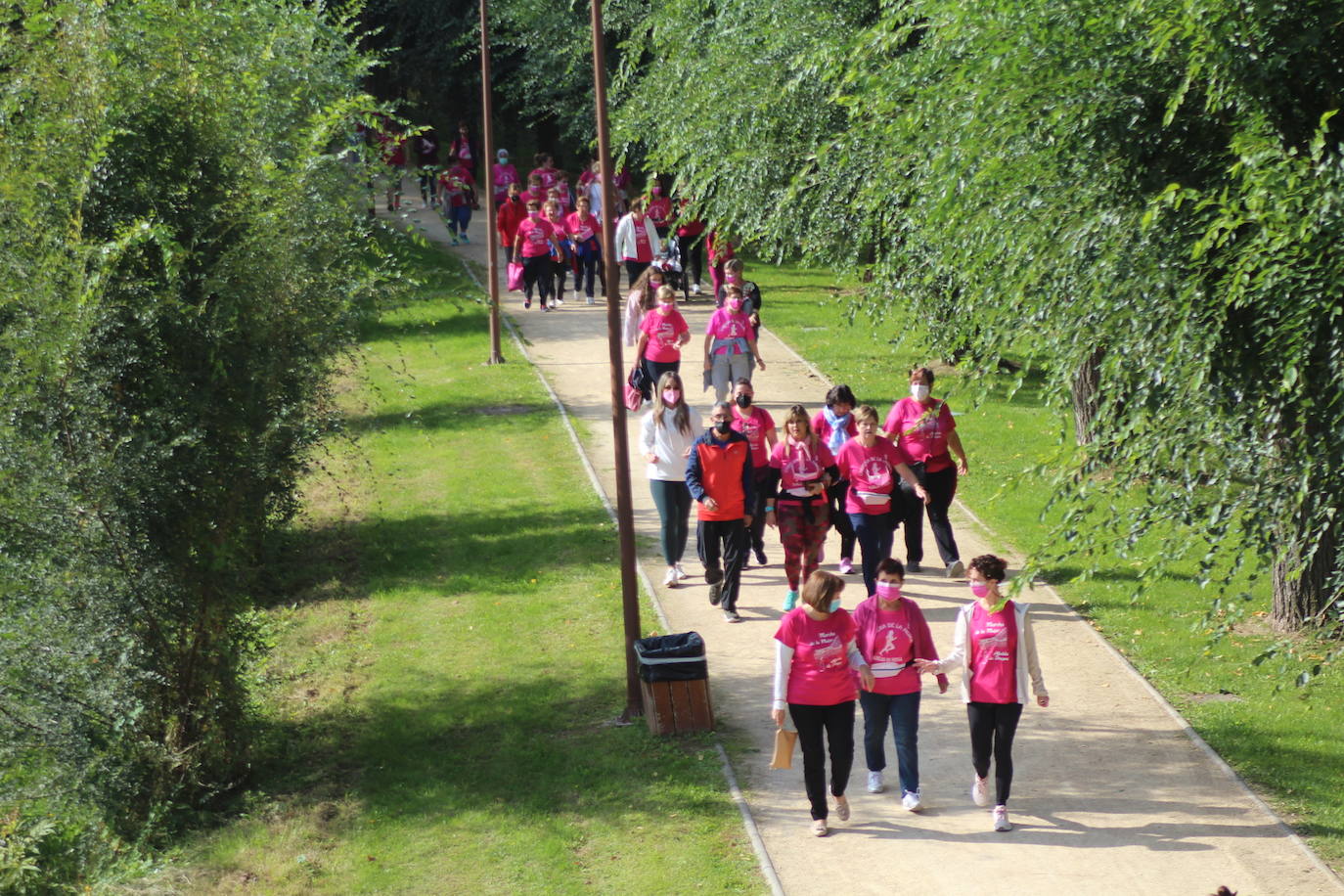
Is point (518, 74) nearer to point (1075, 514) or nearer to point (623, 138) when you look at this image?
point (623, 138)

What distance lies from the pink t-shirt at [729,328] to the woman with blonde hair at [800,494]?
3.90 meters

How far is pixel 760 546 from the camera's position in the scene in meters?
13.7

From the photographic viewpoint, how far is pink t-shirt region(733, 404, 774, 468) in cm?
1264

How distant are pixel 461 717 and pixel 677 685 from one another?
1939mm

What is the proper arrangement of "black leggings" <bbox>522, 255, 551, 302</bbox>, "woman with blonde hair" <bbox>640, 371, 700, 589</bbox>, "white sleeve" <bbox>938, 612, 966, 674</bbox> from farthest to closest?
"black leggings" <bbox>522, 255, 551, 302</bbox>
"woman with blonde hair" <bbox>640, 371, 700, 589</bbox>
"white sleeve" <bbox>938, 612, 966, 674</bbox>

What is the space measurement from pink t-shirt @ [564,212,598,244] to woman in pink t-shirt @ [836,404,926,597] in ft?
42.3

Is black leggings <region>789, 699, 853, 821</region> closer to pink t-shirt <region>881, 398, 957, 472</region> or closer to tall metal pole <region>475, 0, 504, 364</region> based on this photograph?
pink t-shirt <region>881, 398, 957, 472</region>

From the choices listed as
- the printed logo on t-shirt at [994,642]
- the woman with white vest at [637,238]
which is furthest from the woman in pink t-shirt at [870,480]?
the woman with white vest at [637,238]

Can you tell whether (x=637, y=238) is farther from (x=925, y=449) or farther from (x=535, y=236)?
(x=925, y=449)

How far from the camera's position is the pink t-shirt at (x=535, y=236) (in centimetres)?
2338

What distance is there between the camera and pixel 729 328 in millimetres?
16391

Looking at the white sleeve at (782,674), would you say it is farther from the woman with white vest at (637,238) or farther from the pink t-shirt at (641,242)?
the pink t-shirt at (641,242)

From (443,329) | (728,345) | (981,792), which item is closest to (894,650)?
(981,792)

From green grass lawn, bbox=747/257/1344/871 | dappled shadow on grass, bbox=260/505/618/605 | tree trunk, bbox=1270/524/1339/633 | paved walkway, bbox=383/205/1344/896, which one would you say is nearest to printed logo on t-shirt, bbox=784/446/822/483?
paved walkway, bbox=383/205/1344/896
